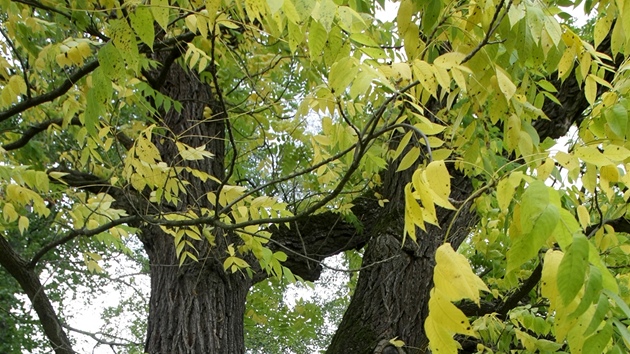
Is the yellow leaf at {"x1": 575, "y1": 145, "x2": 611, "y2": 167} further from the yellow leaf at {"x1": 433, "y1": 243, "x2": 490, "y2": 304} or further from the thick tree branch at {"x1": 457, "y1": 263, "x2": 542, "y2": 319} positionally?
the thick tree branch at {"x1": 457, "y1": 263, "x2": 542, "y2": 319}

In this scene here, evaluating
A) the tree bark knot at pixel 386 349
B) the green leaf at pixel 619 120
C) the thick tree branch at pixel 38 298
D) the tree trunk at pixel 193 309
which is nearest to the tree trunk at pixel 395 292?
the tree bark knot at pixel 386 349

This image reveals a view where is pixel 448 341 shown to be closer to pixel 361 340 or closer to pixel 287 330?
pixel 361 340

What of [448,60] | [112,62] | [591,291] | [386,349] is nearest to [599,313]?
[591,291]

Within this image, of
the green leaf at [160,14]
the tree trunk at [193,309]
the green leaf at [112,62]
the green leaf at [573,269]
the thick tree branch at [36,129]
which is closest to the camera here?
the green leaf at [573,269]

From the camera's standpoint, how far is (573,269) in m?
0.81

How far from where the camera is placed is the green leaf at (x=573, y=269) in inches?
31.6

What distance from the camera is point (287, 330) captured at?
5.78m

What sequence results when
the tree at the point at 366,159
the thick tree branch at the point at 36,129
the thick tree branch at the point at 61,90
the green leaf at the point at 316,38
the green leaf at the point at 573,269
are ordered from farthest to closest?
the thick tree branch at the point at 36,129
the thick tree branch at the point at 61,90
the green leaf at the point at 316,38
the tree at the point at 366,159
the green leaf at the point at 573,269

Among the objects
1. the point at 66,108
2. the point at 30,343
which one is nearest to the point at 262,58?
the point at 66,108

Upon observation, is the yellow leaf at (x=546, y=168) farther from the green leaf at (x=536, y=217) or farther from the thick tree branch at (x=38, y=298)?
the thick tree branch at (x=38, y=298)

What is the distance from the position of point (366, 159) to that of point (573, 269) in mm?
1689

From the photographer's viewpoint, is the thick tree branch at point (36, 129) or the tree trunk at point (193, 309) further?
the tree trunk at point (193, 309)

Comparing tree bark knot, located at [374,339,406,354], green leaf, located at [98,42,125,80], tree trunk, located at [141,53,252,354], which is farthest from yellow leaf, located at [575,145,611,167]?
tree trunk, located at [141,53,252,354]

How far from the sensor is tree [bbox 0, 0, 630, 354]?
3.39ft
